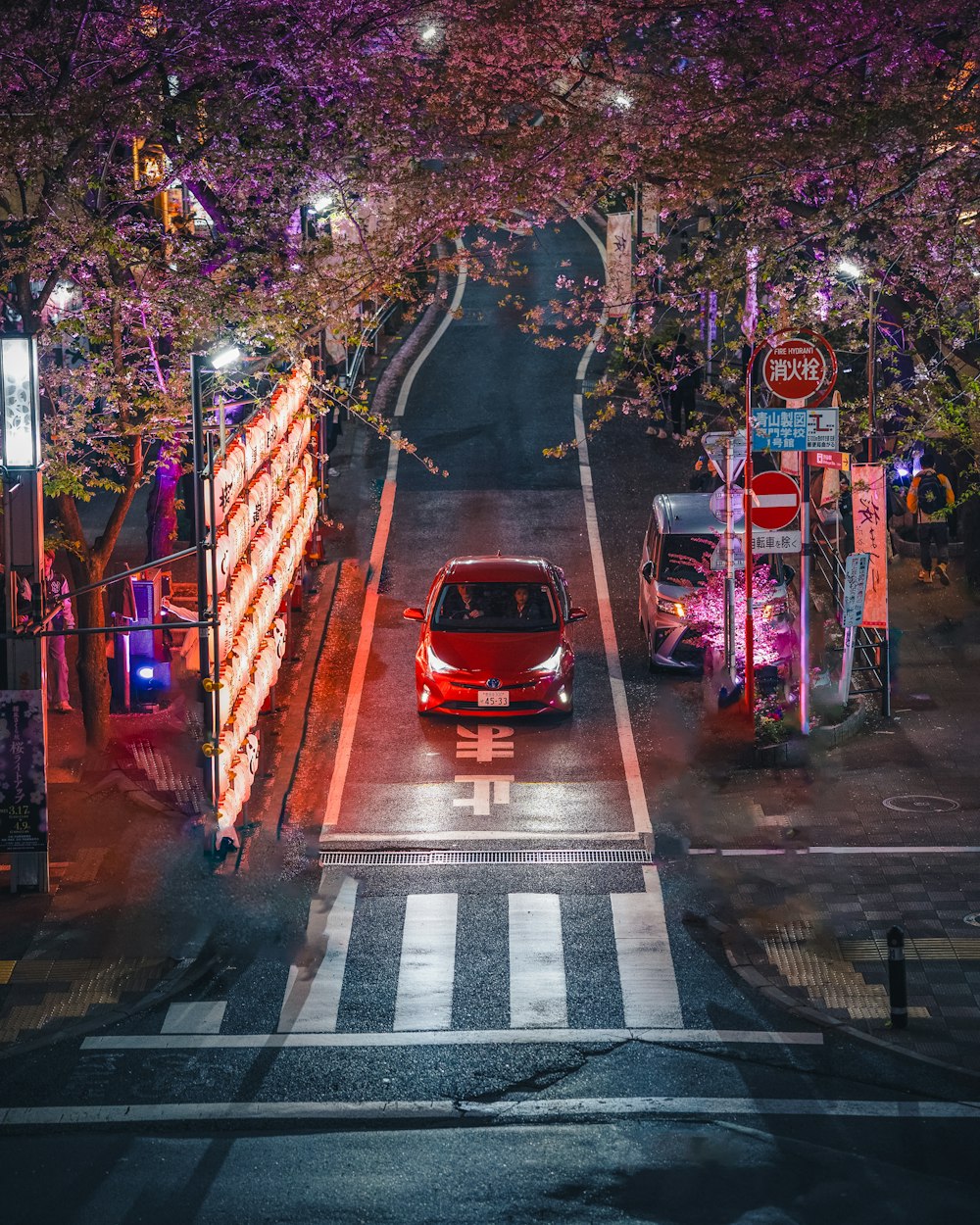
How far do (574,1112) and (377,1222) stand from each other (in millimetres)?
2087

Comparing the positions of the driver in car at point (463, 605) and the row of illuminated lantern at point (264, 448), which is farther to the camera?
the driver in car at point (463, 605)

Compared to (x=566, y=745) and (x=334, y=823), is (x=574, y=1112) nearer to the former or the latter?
(x=334, y=823)

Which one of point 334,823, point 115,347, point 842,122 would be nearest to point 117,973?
point 334,823

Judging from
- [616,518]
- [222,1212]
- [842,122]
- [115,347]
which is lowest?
[222,1212]

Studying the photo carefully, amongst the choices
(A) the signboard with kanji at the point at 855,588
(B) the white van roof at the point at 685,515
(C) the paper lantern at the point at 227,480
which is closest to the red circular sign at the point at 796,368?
(A) the signboard with kanji at the point at 855,588

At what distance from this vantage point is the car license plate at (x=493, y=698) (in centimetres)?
2106

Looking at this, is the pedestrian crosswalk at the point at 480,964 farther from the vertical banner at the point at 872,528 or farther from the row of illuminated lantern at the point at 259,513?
the vertical banner at the point at 872,528

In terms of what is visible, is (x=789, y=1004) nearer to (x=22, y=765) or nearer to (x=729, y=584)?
(x=22, y=765)

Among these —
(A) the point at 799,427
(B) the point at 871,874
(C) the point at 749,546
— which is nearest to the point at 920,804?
(B) the point at 871,874

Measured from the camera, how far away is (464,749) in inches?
816

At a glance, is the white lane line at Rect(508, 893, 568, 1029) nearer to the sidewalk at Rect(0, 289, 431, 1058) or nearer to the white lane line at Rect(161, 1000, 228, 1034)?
the sidewalk at Rect(0, 289, 431, 1058)

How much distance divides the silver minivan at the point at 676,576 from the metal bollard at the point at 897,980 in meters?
9.42

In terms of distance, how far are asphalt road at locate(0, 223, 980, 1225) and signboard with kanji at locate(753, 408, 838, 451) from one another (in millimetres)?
3894

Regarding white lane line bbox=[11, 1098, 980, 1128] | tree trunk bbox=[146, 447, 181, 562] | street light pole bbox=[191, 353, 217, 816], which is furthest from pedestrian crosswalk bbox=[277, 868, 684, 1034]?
tree trunk bbox=[146, 447, 181, 562]
